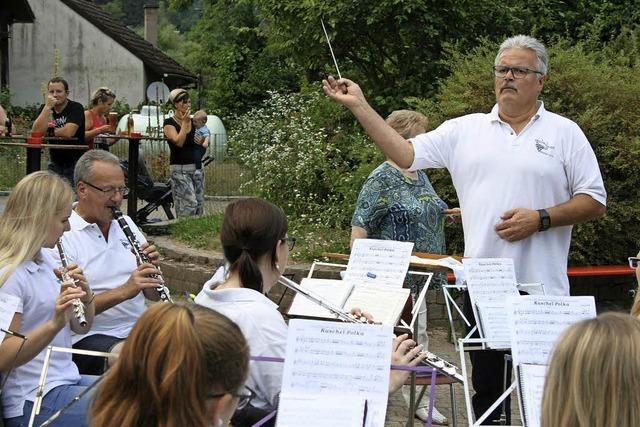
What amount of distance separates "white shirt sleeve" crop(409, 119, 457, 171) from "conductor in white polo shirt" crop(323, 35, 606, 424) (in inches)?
0.5

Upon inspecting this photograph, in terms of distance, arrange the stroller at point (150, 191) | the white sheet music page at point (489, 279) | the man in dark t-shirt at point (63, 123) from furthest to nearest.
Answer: the stroller at point (150, 191), the man in dark t-shirt at point (63, 123), the white sheet music page at point (489, 279)

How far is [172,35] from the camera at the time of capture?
6394 cm

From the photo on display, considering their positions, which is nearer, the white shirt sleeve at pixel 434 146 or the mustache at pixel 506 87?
the mustache at pixel 506 87

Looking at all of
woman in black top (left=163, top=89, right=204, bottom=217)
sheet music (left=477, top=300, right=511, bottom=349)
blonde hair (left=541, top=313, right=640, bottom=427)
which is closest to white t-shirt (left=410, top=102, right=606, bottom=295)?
sheet music (left=477, top=300, right=511, bottom=349)

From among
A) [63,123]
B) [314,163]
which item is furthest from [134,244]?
[314,163]

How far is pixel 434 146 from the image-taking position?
457 cm

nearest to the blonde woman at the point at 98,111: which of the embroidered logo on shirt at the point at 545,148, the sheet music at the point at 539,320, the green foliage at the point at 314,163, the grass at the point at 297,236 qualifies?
the grass at the point at 297,236

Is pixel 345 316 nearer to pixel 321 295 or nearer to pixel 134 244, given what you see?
pixel 321 295

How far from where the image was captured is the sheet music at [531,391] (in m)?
3.09

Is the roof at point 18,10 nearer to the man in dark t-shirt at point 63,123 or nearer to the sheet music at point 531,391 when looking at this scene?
the man in dark t-shirt at point 63,123

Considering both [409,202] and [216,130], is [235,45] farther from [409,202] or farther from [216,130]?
[409,202]

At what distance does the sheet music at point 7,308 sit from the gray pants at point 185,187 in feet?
25.2

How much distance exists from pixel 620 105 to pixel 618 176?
0.63 meters

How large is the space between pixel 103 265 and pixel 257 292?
1.50 metres
